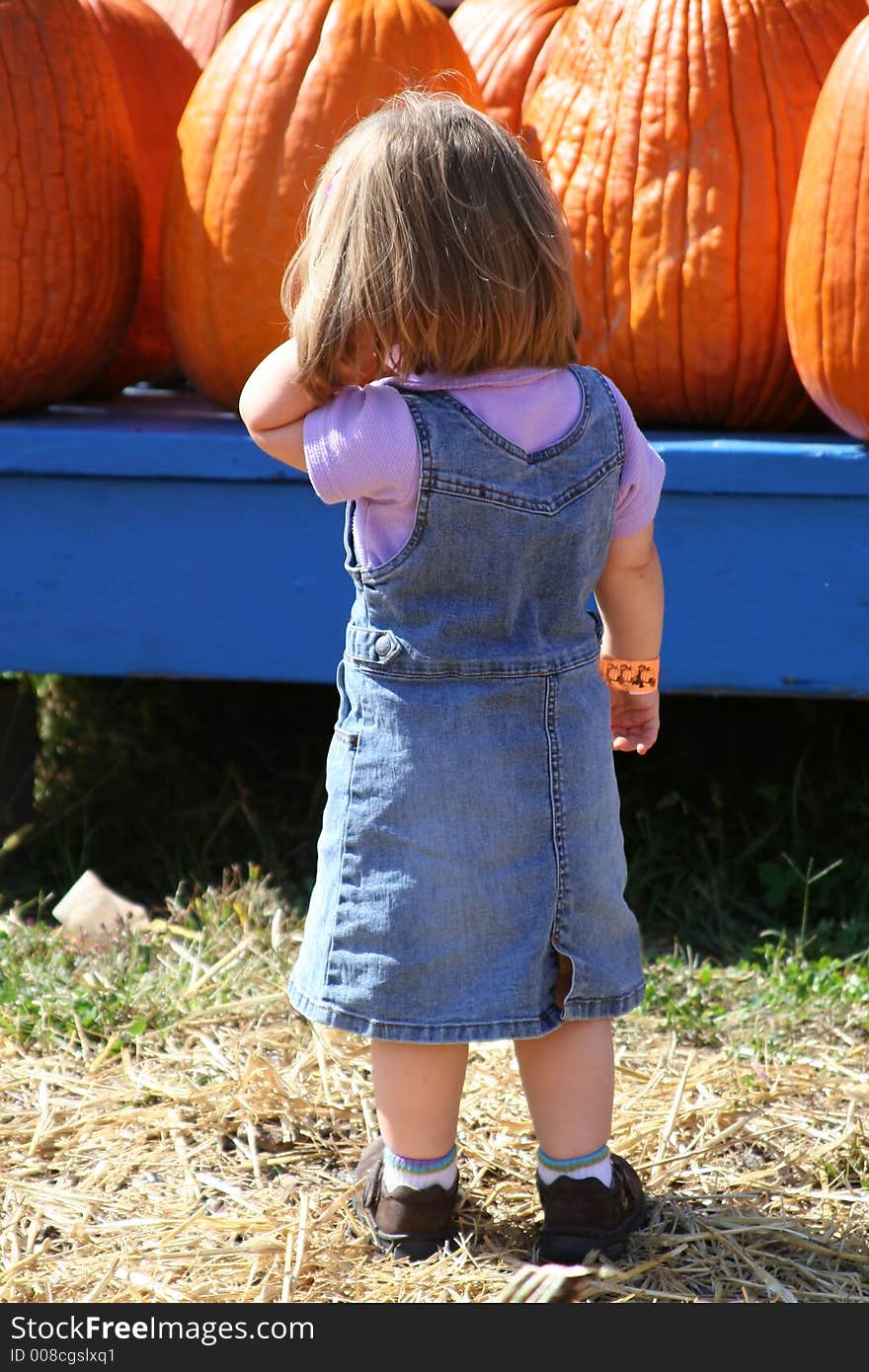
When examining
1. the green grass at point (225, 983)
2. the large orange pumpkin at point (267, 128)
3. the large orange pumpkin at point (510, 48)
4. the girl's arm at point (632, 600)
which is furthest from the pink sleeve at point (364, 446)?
the large orange pumpkin at point (510, 48)

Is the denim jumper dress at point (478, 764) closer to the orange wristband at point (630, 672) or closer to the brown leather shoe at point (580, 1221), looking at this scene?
the orange wristband at point (630, 672)

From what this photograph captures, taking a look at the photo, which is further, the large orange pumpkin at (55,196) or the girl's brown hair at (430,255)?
the large orange pumpkin at (55,196)

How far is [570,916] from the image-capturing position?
1534 mm

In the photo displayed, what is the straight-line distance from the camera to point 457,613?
1.47m

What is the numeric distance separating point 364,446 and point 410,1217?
0.83 metres

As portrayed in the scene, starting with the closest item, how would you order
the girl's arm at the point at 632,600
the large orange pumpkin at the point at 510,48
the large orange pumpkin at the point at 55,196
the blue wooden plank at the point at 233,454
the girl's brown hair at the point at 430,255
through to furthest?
the girl's brown hair at the point at 430,255, the girl's arm at the point at 632,600, the blue wooden plank at the point at 233,454, the large orange pumpkin at the point at 55,196, the large orange pumpkin at the point at 510,48

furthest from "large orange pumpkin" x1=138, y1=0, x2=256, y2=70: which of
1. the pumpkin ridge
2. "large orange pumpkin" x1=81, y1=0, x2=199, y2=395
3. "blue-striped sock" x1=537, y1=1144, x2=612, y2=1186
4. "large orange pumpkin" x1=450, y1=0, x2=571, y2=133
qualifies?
"blue-striped sock" x1=537, y1=1144, x2=612, y2=1186

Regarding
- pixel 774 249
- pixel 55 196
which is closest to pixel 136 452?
pixel 55 196

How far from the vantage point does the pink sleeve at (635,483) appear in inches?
61.1

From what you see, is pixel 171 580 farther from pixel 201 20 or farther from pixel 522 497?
pixel 201 20

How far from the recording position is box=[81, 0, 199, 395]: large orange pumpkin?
296cm

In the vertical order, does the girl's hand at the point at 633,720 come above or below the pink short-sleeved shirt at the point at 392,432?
below

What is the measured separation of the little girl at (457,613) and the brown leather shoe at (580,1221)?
0.20 ft

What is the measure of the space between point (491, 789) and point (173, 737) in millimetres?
1927
